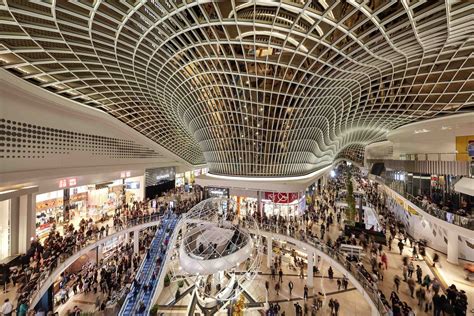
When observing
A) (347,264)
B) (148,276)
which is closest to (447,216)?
(347,264)

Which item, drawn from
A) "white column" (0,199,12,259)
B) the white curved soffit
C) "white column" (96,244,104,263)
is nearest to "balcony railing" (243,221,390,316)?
the white curved soffit

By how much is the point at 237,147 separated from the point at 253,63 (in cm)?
1293

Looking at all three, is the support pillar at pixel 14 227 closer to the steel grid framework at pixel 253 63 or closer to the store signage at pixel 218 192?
the steel grid framework at pixel 253 63

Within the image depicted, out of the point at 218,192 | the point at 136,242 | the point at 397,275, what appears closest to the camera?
the point at 397,275

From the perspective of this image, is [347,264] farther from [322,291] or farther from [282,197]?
[282,197]

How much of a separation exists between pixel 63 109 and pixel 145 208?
17.5 m

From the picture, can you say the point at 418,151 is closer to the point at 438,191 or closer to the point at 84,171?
the point at 438,191

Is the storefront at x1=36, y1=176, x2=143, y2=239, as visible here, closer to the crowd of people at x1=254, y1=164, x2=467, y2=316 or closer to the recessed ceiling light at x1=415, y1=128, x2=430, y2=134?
the crowd of people at x1=254, y1=164, x2=467, y2=316

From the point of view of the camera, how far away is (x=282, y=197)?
29203mm

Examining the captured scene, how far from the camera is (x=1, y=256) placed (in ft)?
63.9

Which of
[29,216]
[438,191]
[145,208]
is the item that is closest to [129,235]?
[145,208]

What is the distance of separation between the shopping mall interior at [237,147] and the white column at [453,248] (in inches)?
8.7

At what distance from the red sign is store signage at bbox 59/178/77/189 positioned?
22939 mm

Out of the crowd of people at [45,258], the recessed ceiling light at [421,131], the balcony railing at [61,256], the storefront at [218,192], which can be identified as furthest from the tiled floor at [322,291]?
the recessed ceiling light at [421,131]
